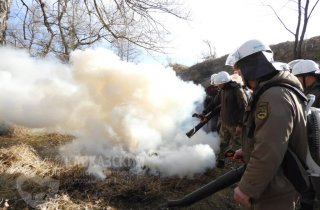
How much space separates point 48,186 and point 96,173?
89 cm

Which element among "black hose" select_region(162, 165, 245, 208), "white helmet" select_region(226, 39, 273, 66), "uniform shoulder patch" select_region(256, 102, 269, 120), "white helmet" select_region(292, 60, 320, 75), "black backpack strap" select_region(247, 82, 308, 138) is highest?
"white helmet" select_region(226, 39, 273, 66)

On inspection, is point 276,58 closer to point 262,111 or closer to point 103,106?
point 103,106

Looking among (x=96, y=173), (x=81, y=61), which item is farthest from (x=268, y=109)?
(x=81, y=61)

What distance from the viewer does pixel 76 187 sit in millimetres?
5441

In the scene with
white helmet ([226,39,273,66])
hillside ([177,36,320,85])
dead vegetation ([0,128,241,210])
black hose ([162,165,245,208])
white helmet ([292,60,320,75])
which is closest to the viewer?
white helmet ([226,39,273,66])

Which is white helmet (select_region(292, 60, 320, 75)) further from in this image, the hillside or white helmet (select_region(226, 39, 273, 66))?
the hillside

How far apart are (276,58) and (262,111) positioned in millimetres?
15966

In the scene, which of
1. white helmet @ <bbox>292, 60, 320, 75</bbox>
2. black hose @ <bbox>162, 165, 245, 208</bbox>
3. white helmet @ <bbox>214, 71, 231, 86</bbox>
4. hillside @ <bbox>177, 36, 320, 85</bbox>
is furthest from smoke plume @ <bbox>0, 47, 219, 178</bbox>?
hillside @ <bbox>177, 36, 320, 85</bbox>

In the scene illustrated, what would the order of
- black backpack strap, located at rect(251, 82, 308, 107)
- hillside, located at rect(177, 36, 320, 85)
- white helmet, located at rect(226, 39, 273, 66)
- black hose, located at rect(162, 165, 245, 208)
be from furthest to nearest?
1. hillside, located at rect(177, 36, 320, 85)
2. black hose, located at rect(162, 165, 245, 208)
3. white helmet, located at rect(226, 39, 273, 66)
4. black backpack strap, located at rect(251, 82, 308, 107)

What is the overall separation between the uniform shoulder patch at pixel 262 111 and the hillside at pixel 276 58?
13.9 metres

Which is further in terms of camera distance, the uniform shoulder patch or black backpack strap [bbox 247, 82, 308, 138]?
black backpack strap [bbox 247, 82, 308, 138]

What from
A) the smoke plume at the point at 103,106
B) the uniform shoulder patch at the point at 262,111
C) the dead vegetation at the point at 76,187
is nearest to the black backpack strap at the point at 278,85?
the uniform shoulder patch at the point at 262,111

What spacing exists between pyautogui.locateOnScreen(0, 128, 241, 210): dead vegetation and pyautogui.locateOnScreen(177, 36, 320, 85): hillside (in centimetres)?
1154

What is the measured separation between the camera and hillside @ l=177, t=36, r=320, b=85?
16.0 m
